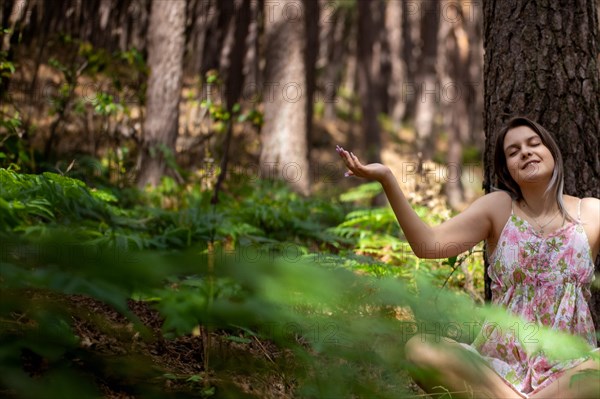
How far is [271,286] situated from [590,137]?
293 cm

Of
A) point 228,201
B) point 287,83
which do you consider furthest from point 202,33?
point 228,201

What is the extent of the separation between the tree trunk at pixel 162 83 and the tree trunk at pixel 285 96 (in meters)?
1.63

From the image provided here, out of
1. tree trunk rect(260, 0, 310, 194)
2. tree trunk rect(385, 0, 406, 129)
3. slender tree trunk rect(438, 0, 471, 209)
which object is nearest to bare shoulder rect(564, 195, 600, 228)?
tree trunk rect(260, 0, 310, 194)

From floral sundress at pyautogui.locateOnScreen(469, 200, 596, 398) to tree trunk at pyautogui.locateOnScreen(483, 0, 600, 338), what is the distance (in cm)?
54

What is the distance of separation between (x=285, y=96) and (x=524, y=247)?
23.4ft

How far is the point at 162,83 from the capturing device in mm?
8375

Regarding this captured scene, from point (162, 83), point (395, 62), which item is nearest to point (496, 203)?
point (162, 83)

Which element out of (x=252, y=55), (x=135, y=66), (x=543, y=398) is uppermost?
(x=252, y=55)

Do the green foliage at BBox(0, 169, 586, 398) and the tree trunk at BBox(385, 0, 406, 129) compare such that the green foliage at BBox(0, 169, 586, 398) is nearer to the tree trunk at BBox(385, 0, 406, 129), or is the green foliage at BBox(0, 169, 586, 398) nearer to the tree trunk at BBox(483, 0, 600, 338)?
the tree trunk at BBox(483, 0, 600, 338)

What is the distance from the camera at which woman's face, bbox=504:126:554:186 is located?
9.80 feet

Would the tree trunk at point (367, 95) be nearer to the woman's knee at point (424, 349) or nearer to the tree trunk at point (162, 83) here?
the tree trunk at point (162, 83)

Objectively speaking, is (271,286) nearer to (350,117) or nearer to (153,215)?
(153,215)

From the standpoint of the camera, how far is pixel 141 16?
54.3 feet

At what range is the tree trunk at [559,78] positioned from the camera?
11.2ft
